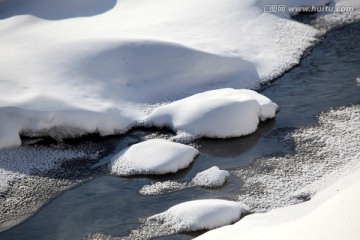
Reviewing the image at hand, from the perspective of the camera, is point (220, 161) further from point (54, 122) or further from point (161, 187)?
point (54, 122)

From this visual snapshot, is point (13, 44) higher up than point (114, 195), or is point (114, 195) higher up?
point (13, 44)

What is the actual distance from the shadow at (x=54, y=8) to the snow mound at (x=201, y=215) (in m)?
10.3

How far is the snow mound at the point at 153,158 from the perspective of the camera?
12242mm

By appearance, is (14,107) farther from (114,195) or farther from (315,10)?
(315,10)

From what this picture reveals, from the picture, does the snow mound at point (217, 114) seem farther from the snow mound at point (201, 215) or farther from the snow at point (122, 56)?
the snow mound at point (201, 215)

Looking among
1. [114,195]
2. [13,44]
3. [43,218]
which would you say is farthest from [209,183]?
[13,44]

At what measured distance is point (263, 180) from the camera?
38.0ft

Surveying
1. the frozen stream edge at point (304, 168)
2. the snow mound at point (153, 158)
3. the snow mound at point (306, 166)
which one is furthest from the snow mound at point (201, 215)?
the snow mound at point (153, 158)

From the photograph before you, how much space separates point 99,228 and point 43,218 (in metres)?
1.28

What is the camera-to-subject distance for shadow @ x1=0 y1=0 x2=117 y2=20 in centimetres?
1895

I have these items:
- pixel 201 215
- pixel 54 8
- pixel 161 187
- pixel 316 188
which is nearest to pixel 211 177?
pixel 161 187

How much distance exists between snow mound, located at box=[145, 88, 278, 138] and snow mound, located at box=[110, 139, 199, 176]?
2.95ft

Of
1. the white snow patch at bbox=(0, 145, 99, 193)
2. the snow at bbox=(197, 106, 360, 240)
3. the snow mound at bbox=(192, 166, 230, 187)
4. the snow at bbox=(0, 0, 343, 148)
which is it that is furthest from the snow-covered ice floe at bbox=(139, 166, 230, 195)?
the snow at bbox=(0, 0, 343, 148)

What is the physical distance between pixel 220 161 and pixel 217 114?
54.0 inches
